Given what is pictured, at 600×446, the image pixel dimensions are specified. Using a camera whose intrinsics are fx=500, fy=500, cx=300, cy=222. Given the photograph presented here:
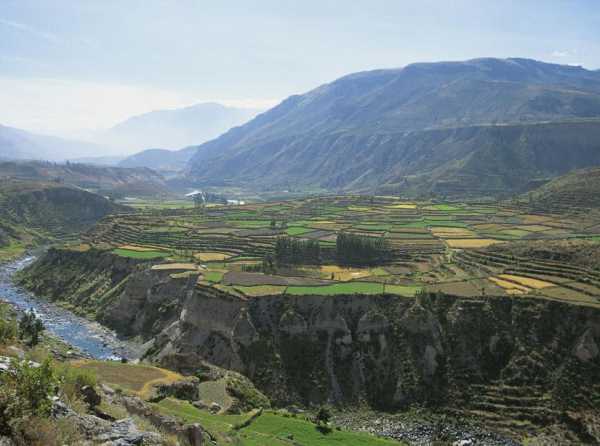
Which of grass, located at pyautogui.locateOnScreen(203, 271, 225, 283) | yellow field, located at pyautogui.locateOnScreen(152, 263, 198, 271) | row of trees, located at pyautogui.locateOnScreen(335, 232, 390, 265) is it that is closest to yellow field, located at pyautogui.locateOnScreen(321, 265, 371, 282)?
row of trees, located at pyautogui.locateOnScreen(335, 232, 390, 265)

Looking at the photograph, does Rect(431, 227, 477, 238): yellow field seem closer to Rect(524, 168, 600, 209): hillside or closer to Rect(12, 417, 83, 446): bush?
Rect(524, 168, 600, 209): hillside

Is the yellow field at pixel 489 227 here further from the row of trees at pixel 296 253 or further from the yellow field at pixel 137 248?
the yellow field at pixel 137 248

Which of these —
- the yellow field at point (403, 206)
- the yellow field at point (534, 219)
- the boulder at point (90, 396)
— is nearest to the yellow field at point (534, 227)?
the yellow field at point (534, 219)

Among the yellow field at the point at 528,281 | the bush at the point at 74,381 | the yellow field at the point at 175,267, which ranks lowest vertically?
the yellow field at the point at 175,267

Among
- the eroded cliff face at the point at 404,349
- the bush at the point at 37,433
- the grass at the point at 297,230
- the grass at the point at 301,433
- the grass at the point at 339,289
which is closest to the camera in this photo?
the bush at the point at 37,433

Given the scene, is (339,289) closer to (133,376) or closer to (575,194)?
(133,376)

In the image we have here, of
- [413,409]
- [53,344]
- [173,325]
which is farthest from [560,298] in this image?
[53,344]

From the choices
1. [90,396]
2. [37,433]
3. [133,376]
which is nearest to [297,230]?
[133,376]

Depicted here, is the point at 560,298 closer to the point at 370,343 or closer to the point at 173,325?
the point at 370,343
